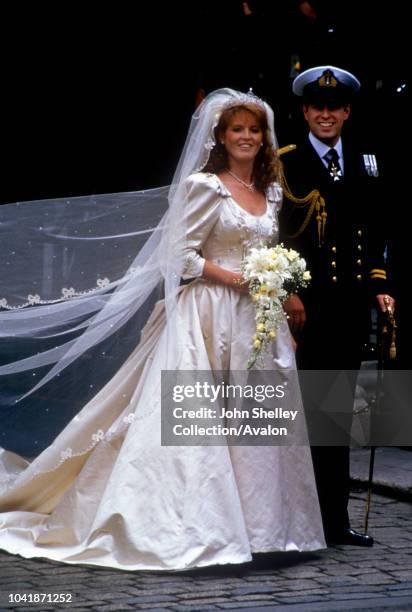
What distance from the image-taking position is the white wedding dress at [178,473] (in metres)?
5.29

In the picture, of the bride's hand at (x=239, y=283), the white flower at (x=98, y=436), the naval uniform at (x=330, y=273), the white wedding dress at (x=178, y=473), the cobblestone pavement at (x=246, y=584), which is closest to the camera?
the cobblestone pavement at (x=246, y=584)

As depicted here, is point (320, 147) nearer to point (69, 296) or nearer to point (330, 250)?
point (330, 250)

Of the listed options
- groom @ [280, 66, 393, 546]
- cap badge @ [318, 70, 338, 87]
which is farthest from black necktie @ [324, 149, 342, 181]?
cap badge @ [318, 70, 338, 87]

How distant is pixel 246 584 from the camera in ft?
16.8

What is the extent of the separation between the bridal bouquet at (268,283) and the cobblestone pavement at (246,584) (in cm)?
88

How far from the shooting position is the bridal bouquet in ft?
18.0

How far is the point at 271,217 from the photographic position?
584 centimetres

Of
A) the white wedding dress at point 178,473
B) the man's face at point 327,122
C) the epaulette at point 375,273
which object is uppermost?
the man's face at point 327,122

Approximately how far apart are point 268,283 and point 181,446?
75 cm

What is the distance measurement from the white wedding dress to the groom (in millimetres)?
230

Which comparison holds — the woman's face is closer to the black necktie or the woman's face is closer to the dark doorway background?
the black necktie

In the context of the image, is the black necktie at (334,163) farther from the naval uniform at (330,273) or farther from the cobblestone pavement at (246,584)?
the cobblestone pavement at (246,584)

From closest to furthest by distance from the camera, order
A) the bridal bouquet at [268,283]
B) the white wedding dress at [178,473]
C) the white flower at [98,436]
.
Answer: the white wedding dress at [178,473]
the bridal bouquet at [268,283]
the white flower at [98,436]

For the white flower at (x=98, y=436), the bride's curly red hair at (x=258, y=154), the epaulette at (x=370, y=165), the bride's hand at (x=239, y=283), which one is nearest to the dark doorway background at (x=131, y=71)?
the epaulette at (x=370, y=165)
